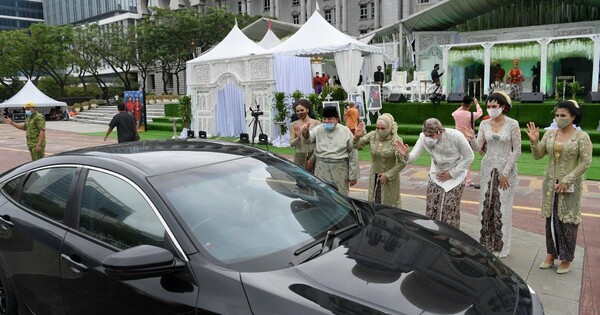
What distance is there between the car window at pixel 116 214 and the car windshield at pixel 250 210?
0.16 metres

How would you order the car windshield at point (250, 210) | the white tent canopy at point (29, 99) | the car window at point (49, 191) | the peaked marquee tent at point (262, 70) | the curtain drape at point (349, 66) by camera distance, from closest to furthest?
the car windshield at point (250, 210), the car window at point (49, 191), the peaked marquee tent at point (262, 70), the curtain drape at point (349, 66), the white tent canopy at point (29, 99)

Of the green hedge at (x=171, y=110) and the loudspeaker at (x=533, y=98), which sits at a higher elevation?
the loudspeaker at (x=533, y=98)

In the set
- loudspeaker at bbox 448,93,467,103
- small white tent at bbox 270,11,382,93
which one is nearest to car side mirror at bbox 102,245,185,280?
small white tent at bbox 270,11,382,93

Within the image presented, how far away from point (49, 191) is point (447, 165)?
3675mm

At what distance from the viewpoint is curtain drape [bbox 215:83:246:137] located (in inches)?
724

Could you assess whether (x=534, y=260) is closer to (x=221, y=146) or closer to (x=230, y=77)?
(x=221, y=146)

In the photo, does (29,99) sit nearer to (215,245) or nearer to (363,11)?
(363,11)

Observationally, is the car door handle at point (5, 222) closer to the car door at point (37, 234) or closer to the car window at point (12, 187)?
the car door at point (37, 234)

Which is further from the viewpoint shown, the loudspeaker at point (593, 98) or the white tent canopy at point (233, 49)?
the white tent canopy at point (233, 49)

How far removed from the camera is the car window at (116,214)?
2.76 m

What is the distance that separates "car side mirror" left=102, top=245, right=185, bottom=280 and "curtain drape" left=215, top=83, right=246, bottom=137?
52.1ft

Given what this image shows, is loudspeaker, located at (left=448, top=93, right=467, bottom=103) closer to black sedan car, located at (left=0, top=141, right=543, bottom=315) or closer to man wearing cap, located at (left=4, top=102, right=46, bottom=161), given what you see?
man wearing cap, located at (left=4, top=102, right=46, bottom=161)

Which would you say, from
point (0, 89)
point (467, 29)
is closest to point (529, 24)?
point (467, 29)

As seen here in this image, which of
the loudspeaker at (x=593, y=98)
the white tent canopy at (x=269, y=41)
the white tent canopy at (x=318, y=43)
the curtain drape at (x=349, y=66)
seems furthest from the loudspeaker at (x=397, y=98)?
the white tent canopy at (x=269, y=41)
